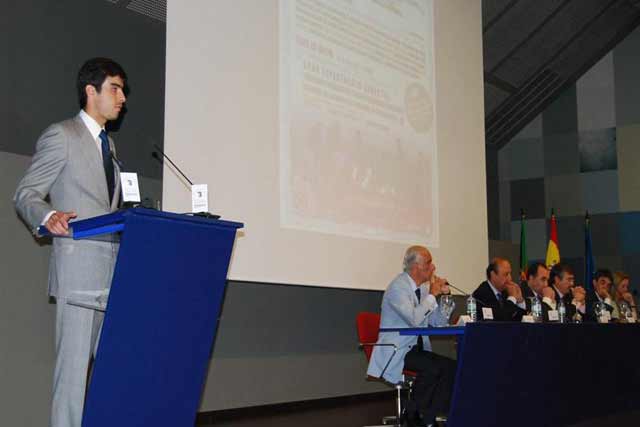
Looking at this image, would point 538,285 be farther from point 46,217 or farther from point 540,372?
point 46,217

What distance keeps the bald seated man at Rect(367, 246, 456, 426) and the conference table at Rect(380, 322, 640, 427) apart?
178mm

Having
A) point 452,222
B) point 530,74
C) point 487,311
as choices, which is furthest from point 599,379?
point 530,74

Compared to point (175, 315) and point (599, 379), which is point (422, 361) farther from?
point (175, 315)

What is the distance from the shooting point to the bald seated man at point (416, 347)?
4.36 m

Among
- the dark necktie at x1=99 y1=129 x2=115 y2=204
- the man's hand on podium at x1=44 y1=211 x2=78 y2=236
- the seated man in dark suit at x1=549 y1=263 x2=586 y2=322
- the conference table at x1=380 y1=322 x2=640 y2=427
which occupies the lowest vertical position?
the conference table at x1=380 y1=322 x2=640 y2=427

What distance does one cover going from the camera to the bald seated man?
14.3 feet

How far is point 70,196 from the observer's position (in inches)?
99.9

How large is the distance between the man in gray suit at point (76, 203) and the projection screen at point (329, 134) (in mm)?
1522

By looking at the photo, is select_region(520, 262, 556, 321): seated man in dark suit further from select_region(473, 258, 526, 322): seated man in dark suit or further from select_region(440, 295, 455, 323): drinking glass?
select_region(440, 295, 455, 323): drinking glass

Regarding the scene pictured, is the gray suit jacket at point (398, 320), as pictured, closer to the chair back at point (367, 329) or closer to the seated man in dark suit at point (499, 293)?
the chair back at point (367, 329)

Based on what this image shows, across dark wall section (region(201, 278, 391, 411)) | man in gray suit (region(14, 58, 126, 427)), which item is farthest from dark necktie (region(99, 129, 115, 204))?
dark wall section (region(201, 278, 391, 411))

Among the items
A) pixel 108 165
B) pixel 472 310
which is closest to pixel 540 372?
pixel 472 310

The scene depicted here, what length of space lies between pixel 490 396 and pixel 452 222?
2845 millimetres

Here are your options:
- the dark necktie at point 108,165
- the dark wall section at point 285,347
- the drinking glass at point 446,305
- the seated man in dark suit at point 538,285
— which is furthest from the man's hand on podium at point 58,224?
the seated man in dark suit at point 538,285
